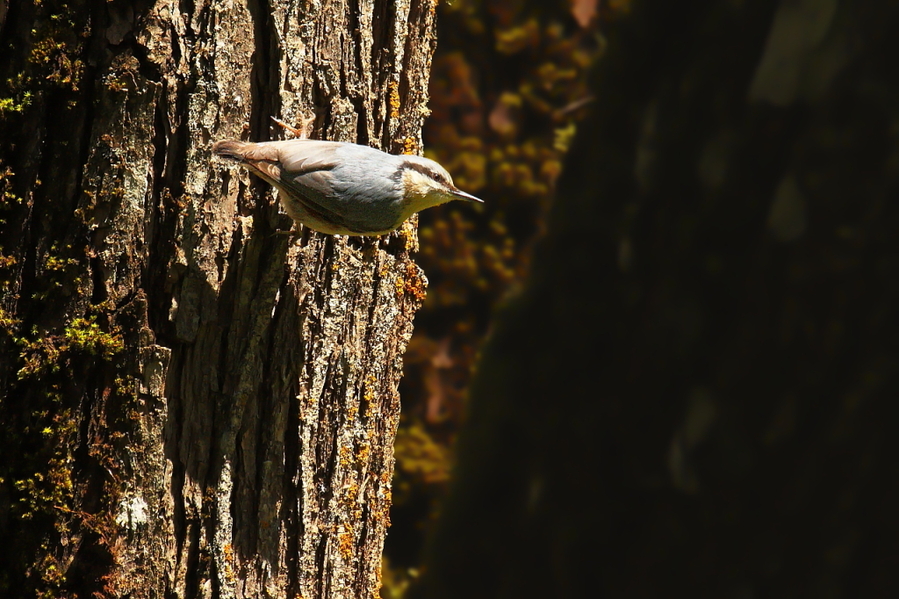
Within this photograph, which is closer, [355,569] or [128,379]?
[128,379]

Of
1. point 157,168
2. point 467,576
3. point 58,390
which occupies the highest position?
point 157,168

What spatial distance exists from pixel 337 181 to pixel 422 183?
200 millimetres

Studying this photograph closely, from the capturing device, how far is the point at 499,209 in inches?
143

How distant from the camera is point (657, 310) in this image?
3334 mm

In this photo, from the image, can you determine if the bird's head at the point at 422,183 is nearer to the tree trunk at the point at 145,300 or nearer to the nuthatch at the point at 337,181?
the nuthatch at the point at 337,181

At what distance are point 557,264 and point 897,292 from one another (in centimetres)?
128

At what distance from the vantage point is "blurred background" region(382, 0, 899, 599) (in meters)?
3.03

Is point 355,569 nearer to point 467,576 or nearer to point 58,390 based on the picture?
point 58,390

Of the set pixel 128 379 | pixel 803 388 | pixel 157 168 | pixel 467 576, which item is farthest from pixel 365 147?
pixel 467 576

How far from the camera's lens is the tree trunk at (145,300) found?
4.81ft

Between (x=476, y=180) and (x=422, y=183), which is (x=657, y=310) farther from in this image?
(x=422, y=183)

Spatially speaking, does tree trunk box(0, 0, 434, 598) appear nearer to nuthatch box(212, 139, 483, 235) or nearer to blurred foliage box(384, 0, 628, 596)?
nuthatch box(212, 139, 483, 235)

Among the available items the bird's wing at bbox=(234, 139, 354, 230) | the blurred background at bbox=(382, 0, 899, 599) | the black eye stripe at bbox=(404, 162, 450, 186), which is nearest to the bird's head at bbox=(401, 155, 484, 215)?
the black eye stripe at bbox=(404, 162, 450, 186)

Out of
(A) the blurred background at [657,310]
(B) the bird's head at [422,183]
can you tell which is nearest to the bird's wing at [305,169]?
(B) the bird's head at [422,183]
